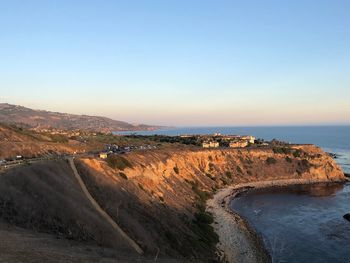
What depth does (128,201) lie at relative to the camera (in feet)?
165

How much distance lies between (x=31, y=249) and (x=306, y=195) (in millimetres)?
76863

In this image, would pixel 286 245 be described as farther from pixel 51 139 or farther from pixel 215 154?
pixel 51 139

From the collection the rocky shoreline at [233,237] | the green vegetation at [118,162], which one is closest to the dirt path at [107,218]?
the green vegetation at [118,162]

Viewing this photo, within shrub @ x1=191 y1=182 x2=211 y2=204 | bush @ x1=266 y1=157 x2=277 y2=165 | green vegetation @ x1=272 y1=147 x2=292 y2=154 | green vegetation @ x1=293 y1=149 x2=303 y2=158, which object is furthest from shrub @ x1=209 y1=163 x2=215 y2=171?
green vegetation @ x1=293 y1=149 x2=303 y2=158

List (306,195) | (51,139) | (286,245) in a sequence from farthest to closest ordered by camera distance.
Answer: (51,139) → (306,195) → (286,245)

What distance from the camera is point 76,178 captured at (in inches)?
1967

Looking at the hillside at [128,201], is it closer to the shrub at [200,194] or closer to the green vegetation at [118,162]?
the shrub at [200,194]

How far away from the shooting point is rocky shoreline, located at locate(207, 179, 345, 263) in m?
47.9

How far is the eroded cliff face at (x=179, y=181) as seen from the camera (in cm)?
4409

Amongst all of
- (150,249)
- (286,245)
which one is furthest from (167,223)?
(286,245)

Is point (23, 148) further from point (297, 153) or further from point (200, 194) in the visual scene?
point (297, 153)

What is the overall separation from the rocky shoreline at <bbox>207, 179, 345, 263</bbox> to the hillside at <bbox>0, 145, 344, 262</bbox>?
1.58 m

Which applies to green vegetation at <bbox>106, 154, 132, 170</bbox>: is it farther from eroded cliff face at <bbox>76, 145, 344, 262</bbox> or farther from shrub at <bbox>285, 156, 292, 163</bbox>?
shrub at <bbox>285, 156, 292, 163</bbox>

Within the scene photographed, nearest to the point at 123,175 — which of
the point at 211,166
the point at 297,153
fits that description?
the point at 211,166
